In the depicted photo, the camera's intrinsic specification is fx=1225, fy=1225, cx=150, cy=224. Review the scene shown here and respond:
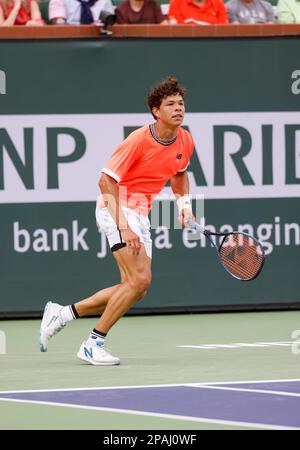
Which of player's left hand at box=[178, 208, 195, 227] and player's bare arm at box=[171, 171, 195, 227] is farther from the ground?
player's bare arm at box=[171, 171, 195, 227]

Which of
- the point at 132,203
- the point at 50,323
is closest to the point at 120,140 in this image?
the point at 132,203

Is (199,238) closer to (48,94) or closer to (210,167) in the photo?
(210,167)

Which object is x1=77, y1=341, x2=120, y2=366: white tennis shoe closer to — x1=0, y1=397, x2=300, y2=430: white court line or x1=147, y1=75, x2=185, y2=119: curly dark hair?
x1=0, y1=397, x2=300, y2=430: white court line

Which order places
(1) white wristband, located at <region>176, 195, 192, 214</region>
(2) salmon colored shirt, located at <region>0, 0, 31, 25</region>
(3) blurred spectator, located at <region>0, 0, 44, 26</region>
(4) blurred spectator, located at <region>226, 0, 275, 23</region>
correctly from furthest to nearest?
1. (4) blurred spectator, located at <region>226, 0, 275, 23</region>
2. (2) salmon colored shirt, located at <region>0, 0, 31, 25</region>
3. (3) blurred spectator, located at <region>0, 0, 44, 26</region>
4. (1) white wristband, located at <region>176, 195, 192, 214</region>

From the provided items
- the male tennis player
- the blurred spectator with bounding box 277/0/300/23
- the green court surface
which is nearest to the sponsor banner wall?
the green court surface

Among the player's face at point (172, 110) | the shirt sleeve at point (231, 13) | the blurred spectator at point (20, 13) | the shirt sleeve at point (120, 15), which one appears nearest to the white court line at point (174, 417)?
the player's face at point (172, 110)

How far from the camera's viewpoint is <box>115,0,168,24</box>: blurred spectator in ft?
37.4

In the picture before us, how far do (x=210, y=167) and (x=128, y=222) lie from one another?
3.04 metres

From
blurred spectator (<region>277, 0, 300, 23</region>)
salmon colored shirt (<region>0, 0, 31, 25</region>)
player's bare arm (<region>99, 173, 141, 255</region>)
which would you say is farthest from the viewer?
blurred spectator (<region>277, 0, 300, 23</region>)

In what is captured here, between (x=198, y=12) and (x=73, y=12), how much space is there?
3.91ft

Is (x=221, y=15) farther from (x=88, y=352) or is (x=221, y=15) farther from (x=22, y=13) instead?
(x=88, y=352)

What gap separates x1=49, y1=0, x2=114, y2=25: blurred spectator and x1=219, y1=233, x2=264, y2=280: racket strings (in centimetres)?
423

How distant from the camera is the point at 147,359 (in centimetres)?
826

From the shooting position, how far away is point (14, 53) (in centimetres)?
1060
